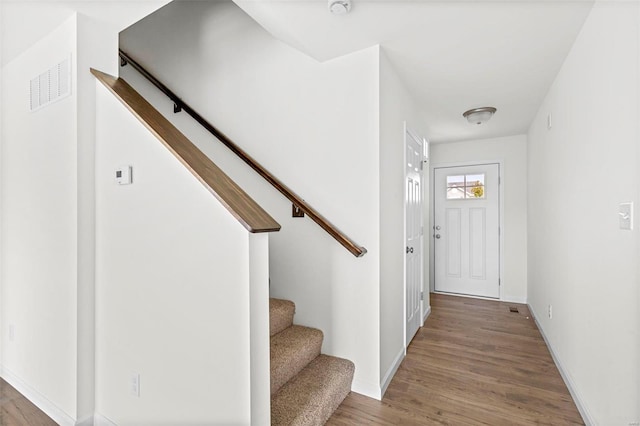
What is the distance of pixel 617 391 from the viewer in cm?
147

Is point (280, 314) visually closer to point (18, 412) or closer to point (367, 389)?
point (367, 389)

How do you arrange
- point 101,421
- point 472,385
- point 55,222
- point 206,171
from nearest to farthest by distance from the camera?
point 206,171, point 101,421, point 55,222, point 472,385

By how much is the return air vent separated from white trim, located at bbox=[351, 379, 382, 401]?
246 cm

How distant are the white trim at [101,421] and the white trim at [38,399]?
0.31ft

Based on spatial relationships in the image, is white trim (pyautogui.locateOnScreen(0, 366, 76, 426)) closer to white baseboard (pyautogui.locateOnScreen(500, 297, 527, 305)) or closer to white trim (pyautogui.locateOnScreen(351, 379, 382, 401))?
white trim (pyautogui.locateOnScreen(351, 379, 382, 401))

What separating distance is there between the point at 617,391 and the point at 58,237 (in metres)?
2.94

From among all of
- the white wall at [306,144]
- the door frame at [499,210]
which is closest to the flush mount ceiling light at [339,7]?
the white wall at [306,144]

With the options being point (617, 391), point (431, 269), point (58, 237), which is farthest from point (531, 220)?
point (58, 237)

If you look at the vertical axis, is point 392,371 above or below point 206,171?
below

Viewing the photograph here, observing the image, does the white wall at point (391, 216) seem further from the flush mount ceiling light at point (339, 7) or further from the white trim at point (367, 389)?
the flush mount ceiling light at point (339, 7)

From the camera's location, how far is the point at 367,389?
6.99 feet

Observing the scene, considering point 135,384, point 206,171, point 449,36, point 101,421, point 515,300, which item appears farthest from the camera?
point 515,300

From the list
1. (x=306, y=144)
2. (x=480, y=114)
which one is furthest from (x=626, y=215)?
(x=480, y=114)

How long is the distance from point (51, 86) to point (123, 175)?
833 millimetres
